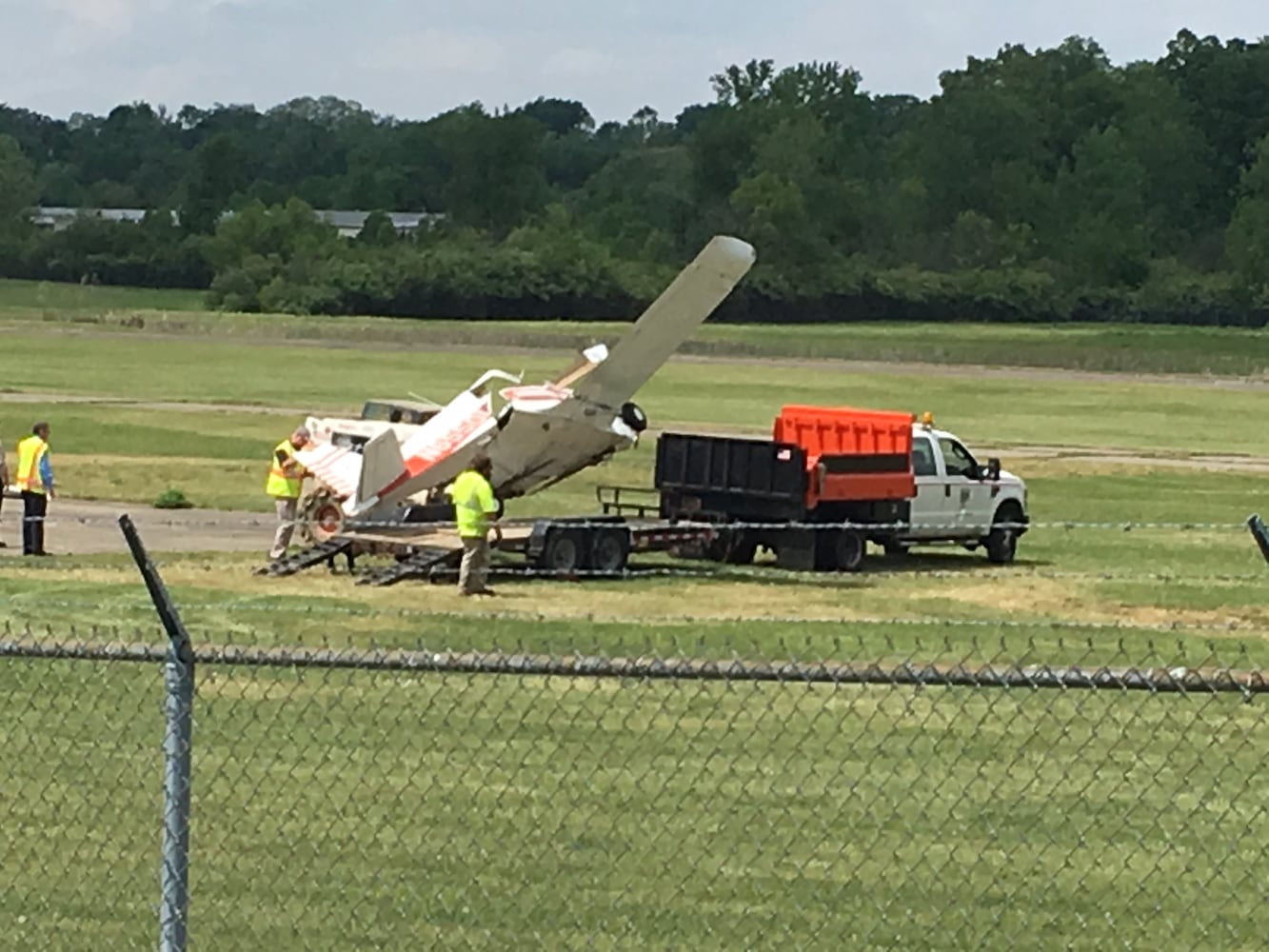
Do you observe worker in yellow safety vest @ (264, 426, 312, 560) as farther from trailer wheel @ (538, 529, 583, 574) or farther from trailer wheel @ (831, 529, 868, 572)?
trailer wheel @ (831, 529, 868, 572)

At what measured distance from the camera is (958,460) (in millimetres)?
33031

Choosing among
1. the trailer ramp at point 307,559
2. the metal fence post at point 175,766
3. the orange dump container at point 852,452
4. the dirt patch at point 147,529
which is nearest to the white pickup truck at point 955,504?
the orange dump container at point 852,452

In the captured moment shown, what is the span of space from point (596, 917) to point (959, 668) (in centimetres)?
325

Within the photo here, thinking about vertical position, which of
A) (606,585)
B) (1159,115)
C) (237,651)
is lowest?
(606,585)

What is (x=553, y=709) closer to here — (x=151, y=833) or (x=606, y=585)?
(x=151, y=833)

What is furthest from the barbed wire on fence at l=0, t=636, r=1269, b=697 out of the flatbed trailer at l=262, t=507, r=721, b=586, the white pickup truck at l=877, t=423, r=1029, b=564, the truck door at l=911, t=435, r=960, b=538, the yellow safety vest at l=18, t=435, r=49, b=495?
the truck door at l=911, t=435, r=960, b=538

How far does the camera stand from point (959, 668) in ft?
26.0

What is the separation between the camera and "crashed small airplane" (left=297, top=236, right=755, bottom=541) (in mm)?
28719

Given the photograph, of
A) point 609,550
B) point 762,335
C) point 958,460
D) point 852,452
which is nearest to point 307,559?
point 609,550

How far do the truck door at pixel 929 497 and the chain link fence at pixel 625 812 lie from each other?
13.8 m

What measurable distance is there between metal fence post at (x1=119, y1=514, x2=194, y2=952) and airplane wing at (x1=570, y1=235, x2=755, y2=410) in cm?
1997

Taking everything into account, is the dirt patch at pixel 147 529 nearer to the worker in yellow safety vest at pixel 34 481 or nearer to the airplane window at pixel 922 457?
the worker in yellow safety vest at pixel 34 481

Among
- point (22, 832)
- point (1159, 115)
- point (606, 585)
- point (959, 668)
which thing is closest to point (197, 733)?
point (22, 832)

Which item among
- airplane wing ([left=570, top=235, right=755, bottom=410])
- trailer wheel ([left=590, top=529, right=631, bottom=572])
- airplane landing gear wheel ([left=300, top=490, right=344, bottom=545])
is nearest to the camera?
airplane wing ([left=570, top=235, right=755, bottom=410])
